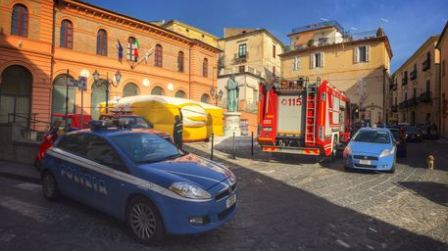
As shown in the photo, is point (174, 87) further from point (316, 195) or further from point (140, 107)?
point (316, 195)

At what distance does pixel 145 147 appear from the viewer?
5.72 m

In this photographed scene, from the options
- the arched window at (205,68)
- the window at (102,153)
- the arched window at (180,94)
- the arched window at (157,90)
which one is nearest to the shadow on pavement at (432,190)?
the window at (102,153)

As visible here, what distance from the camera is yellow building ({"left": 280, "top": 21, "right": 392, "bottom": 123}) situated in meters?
38.6

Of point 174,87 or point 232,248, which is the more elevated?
point 174,87

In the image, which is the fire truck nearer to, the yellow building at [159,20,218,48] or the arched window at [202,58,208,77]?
the arched window at [202,58,208,77]

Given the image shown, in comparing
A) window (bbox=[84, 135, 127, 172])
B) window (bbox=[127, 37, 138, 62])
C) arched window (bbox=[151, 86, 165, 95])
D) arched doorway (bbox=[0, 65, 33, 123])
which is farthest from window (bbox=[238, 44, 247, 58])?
window (bbox=[84, 135, 127, 172])

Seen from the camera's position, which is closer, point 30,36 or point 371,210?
point 371,210

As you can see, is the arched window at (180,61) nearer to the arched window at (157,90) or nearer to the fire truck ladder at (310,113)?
the arched window at (157,90)

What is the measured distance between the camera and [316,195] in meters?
7.90

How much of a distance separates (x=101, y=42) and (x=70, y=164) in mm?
24265

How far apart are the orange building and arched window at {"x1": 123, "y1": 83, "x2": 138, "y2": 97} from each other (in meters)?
0.09

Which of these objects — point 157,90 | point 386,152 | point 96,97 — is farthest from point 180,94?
point 386,152

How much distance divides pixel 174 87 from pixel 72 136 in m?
27.6

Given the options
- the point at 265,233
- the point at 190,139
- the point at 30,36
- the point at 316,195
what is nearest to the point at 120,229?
the point at 265,233
